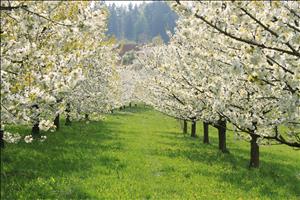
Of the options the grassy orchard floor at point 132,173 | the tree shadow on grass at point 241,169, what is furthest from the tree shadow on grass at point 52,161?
the tree shadow on grass at point 241,169

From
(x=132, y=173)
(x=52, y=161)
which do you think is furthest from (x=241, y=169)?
(x=52, y=161)

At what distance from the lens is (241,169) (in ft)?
69.3

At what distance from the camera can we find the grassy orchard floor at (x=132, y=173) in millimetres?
14516

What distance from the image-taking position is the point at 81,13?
879 centimetres

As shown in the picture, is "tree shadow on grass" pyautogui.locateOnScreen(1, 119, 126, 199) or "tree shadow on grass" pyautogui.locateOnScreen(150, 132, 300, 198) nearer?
"tree shadow on grass" pyautogui.locateOnScreen(1, 119, 126, 199)

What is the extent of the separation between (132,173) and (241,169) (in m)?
6.03

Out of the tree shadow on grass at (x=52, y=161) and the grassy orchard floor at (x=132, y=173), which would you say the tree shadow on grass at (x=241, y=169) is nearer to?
the grassy orchard floor at (x=132, y=173)

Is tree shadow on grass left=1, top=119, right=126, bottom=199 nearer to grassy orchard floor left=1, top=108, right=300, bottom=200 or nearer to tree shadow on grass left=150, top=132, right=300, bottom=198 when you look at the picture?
grassy orchard floor left=1, top=108, right=300, bottom=200

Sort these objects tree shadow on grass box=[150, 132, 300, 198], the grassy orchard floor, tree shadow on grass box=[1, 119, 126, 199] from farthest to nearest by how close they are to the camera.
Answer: tree shadow on grass box=[150, 132, 300, 198] < tree shadow on grass box=[1, 119, 126, 199] < the grassy orchard floor

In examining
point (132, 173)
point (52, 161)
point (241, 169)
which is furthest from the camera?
point (241, 169)

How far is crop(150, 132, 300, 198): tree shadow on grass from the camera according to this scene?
18000mm

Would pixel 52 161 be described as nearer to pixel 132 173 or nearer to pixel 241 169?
pixel 132 173

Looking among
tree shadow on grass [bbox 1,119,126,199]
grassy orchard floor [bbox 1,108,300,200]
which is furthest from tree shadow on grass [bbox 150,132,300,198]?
tree shadow on grass [bbox 1,119,126,199]

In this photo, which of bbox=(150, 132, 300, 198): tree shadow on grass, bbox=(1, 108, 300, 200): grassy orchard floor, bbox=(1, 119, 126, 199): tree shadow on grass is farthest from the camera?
bbox=(150, 132, 300, 198): tree shadow on grass
